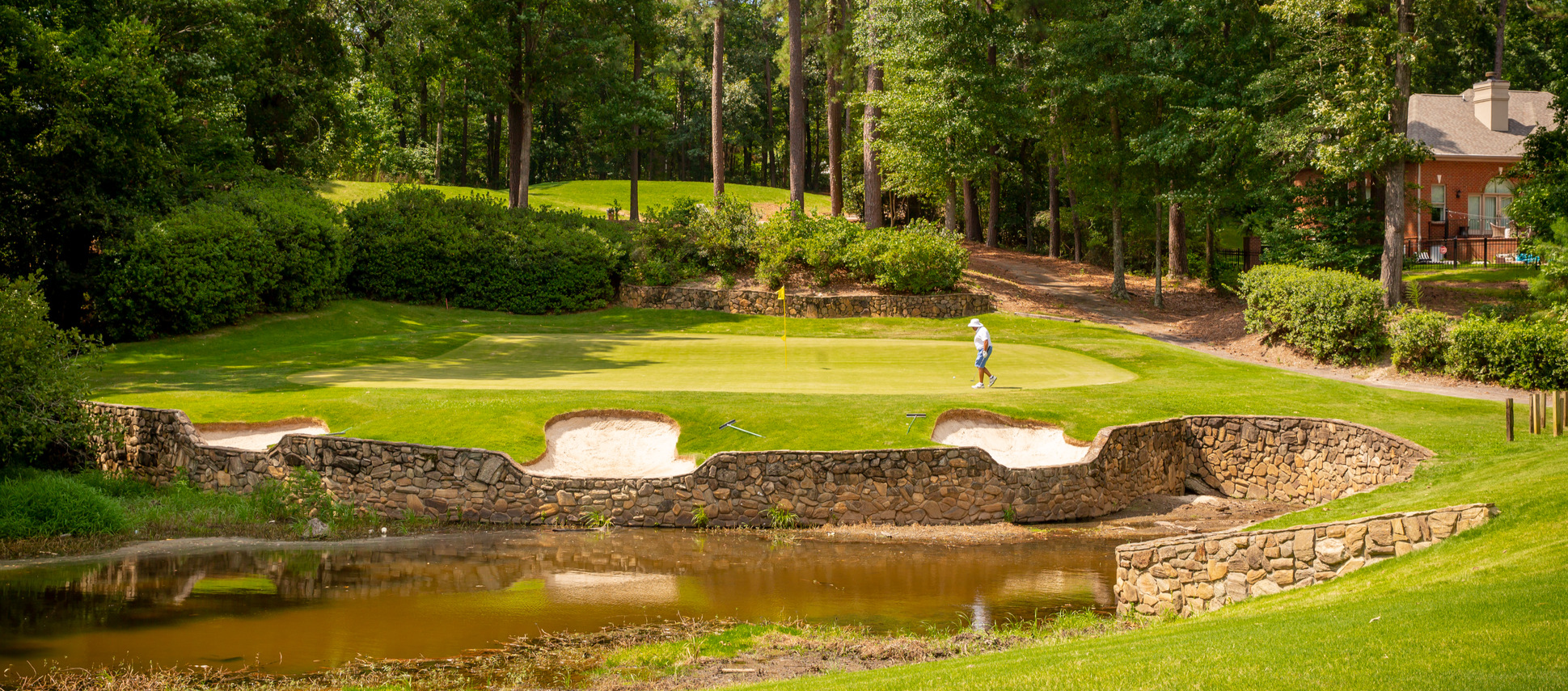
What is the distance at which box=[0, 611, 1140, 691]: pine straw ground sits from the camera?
364 inches

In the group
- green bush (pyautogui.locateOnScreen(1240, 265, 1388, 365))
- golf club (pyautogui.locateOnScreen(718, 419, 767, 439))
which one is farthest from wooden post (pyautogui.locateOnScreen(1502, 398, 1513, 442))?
golf club (pyautogui.locateOnScreen(718, 419, 767, 439))

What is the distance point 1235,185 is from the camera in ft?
111

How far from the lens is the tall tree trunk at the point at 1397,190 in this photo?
27328mm

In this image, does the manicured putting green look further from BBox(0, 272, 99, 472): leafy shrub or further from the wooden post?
the wooden post

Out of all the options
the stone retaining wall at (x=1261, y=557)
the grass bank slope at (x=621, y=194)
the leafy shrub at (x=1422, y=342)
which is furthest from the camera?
the grass bank slope at (x=621, y=194)

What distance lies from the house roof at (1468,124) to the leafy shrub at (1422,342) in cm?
2369

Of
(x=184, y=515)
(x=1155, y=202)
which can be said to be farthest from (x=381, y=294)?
(x=1155, y=202)

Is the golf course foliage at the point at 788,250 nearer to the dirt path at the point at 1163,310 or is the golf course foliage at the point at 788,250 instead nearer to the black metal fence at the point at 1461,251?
the dirt path at the point at 1163,310

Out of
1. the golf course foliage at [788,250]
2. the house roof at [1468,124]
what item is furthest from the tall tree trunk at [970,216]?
A: the house roof at [1468,124]

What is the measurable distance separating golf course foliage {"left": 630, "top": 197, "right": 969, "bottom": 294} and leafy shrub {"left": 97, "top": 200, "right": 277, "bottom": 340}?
1196 cm

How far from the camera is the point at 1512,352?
20.9 metres

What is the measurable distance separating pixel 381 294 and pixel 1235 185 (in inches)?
1098

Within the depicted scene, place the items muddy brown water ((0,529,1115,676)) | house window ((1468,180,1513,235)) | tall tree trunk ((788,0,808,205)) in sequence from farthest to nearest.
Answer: house window ((1468,180,1513,235)) → tall tree trunk ((788,0,808,205)) → muddy brown water ((0,529,1115,676))

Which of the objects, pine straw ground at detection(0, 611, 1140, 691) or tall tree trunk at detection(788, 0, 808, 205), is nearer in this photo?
pine straw ground at detection(0, 611, 1140, 691)
